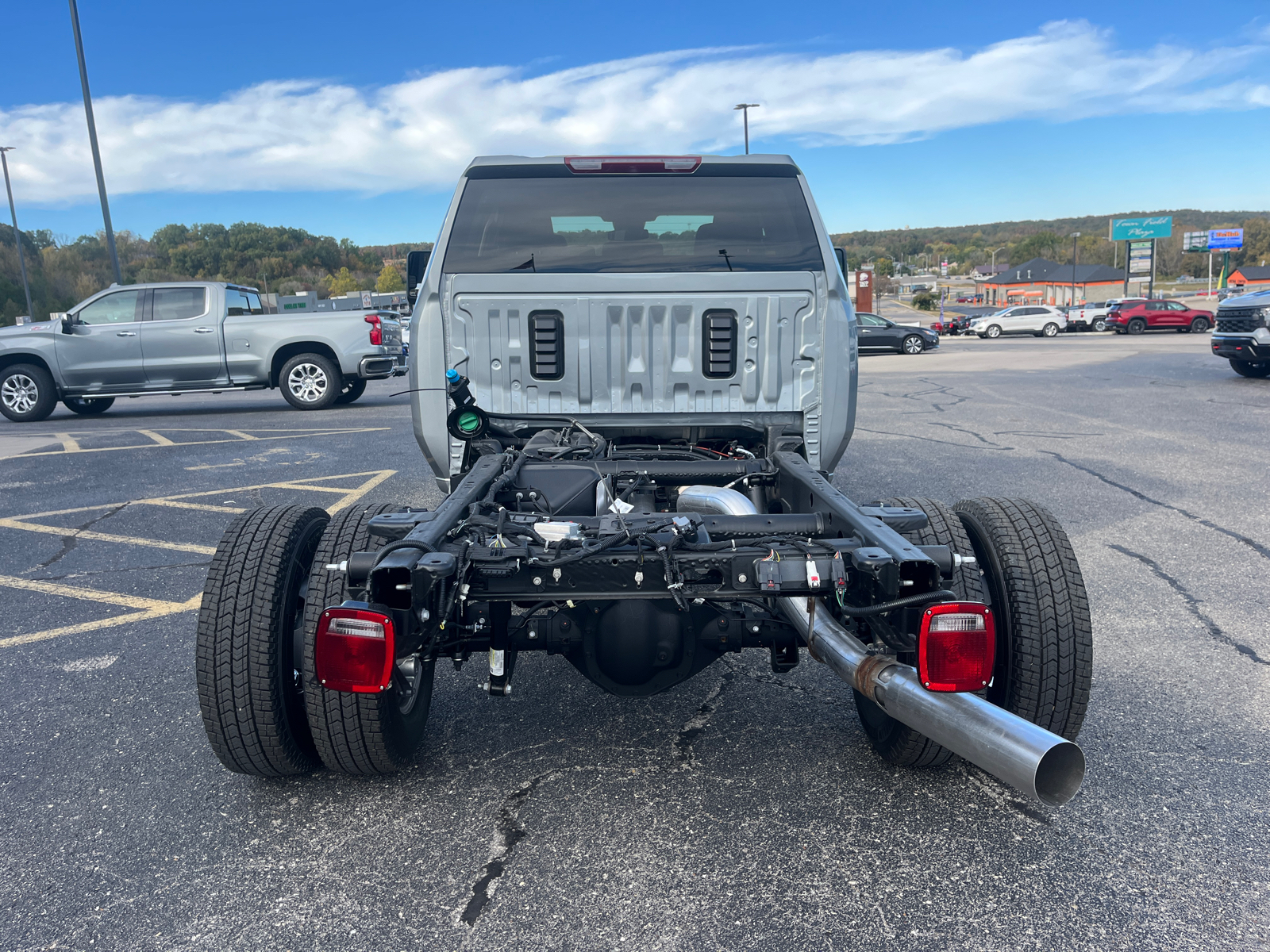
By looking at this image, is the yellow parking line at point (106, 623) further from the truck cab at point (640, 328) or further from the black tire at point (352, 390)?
the black tire at point (352, 390)

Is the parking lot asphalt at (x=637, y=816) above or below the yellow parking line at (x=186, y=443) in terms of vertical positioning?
below

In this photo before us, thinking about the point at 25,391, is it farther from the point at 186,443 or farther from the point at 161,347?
the point at 186,443

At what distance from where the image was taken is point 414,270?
511cm

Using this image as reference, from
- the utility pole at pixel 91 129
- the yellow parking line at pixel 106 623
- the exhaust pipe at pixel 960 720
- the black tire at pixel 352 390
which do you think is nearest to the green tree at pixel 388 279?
the utility pole at pixel 91 129

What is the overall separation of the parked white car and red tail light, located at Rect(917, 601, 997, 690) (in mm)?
44276

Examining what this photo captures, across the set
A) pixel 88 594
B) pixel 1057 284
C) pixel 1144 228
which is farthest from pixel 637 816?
pixel 1057 284

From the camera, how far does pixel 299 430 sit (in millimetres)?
11617

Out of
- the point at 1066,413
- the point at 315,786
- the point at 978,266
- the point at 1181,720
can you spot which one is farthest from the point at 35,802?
the point at 978,266

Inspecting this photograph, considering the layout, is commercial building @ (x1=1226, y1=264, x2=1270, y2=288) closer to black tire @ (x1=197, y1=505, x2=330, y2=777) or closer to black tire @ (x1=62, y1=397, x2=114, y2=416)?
black tire @ (x1=62, y1=397, x2=114, y2=416)

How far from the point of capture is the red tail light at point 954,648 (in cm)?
217

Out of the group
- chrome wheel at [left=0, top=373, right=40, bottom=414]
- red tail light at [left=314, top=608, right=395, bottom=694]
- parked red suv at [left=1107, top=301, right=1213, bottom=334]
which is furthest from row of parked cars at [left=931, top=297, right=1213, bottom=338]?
red tail light at [left=314, top=608, right=395, bottom=694]

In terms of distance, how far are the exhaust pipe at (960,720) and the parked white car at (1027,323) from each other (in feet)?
144

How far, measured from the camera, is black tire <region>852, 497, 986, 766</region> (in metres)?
2.79

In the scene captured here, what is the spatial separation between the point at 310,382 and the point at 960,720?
13449 mm
